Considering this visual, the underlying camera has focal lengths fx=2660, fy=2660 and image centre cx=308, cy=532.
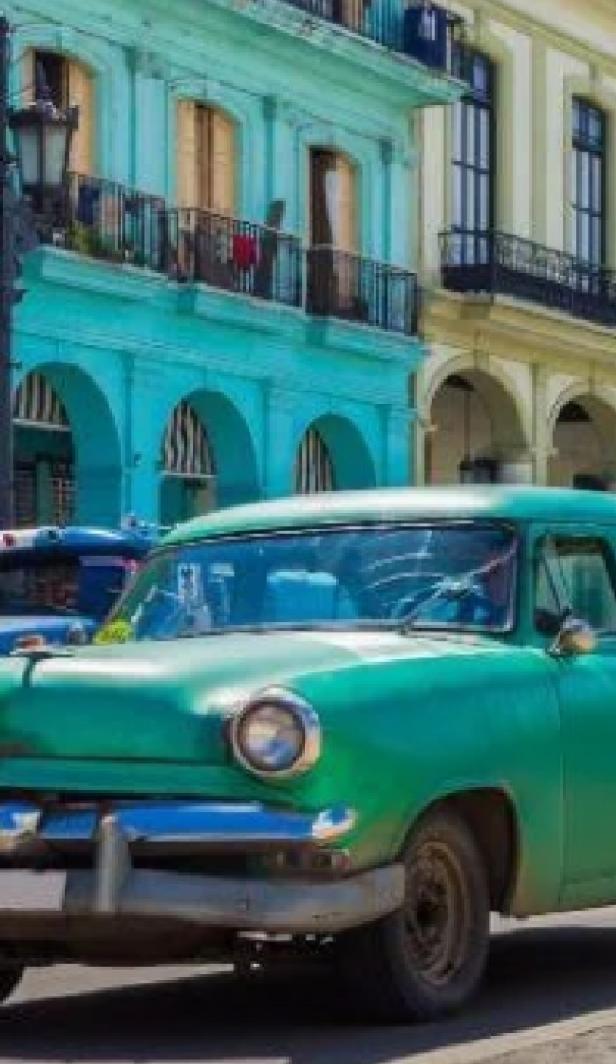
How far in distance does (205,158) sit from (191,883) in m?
20.7

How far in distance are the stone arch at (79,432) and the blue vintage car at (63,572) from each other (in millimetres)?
10221

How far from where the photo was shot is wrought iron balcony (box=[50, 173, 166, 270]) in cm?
2438

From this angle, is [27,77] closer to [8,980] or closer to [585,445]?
[585,445]

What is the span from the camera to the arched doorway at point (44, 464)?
2603 cm

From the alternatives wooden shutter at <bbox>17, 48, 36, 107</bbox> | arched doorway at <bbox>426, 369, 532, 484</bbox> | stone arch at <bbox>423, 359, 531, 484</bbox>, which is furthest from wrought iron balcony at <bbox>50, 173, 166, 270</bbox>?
arched doorway at <bbox>426, 369, 532, 484</bbox>

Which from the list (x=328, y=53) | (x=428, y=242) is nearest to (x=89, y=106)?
(x=328, y=53)

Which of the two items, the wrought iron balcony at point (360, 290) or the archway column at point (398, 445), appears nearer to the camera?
the wrought iron balcony at point (360, 290)

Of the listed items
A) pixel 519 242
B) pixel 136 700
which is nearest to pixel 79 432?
pixel 519 242

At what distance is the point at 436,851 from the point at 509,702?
551 millimetres

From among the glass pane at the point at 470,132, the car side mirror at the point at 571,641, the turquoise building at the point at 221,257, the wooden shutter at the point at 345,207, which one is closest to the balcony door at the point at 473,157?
the glass pane at the point at 470,132

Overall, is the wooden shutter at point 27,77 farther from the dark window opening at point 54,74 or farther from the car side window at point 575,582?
the car side window at point 575,582

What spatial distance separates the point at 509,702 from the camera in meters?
8.21

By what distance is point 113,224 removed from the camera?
25.0 metres

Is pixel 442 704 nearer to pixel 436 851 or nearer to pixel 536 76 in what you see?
pixel 436 851
